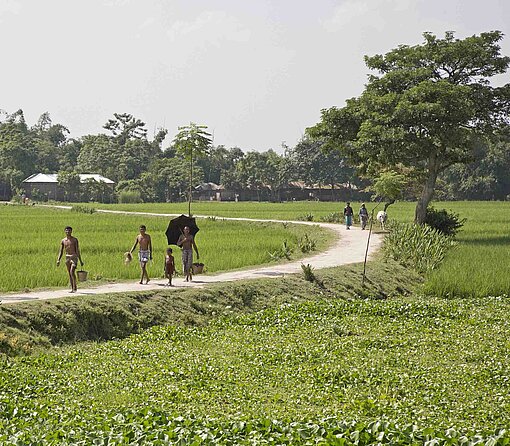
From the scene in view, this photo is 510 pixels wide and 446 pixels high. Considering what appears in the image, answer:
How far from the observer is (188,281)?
18.0 meters

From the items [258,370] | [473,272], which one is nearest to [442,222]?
[473,272]

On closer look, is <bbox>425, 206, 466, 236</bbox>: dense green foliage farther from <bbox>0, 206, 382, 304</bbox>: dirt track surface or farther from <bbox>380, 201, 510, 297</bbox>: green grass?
<bbox>0, 206, 382, 304</bbox>: dirt track surface

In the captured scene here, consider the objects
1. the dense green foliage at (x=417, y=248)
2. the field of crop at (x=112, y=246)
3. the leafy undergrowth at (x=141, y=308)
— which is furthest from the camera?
the dense green foliage at (x=417, y=248)

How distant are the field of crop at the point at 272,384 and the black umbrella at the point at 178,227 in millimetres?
3642

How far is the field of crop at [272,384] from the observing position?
335 inches

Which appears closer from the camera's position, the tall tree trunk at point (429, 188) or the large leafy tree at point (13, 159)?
the tall tree trunk at point (429, 188)

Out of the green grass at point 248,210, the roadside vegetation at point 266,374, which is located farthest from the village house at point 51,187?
the roadside vegetation at point 266,374

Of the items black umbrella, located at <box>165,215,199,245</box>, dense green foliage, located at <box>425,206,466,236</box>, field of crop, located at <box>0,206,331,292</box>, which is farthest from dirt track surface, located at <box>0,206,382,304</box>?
dense green foliage, located at <box>425,206,466,236</box>

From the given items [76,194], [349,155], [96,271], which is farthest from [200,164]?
[96,271]

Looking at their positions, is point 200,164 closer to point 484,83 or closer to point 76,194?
point 76,194

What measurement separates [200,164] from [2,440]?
93370 millimetres

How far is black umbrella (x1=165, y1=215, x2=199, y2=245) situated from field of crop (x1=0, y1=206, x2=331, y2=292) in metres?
0.93

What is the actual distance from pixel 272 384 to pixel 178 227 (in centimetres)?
Answer: 846

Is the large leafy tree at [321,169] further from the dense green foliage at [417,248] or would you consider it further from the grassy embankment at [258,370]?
the grassy embankment at [258,370]
